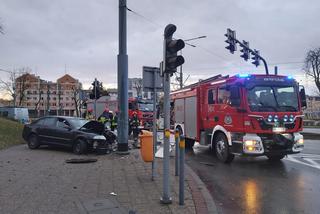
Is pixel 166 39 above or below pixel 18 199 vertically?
above

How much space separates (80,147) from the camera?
41.6ft

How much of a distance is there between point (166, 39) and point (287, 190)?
4.18 metres

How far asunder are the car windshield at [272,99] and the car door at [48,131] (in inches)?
313

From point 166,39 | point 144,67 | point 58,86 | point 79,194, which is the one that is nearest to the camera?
point 166,39

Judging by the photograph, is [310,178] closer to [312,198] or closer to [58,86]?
[312,198]

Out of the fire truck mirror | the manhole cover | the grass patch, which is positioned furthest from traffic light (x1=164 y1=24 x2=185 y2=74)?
the grass patch

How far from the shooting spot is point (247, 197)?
691 cm

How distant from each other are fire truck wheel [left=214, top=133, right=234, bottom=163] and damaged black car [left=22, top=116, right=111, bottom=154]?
4031mm

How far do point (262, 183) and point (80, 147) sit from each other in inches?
274

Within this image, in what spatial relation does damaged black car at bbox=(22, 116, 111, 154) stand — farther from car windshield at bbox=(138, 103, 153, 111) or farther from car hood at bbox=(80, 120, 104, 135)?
car windshield at bbox=(138, 103, 153, 111)

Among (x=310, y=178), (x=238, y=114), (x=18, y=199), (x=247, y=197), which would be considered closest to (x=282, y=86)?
(x=238, y=114)

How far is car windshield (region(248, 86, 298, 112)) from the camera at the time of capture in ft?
33.3

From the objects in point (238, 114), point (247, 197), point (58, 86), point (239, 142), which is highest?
point (58, 86)

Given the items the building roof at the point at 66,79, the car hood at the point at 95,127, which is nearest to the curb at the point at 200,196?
the car hood at the point at 95,127
